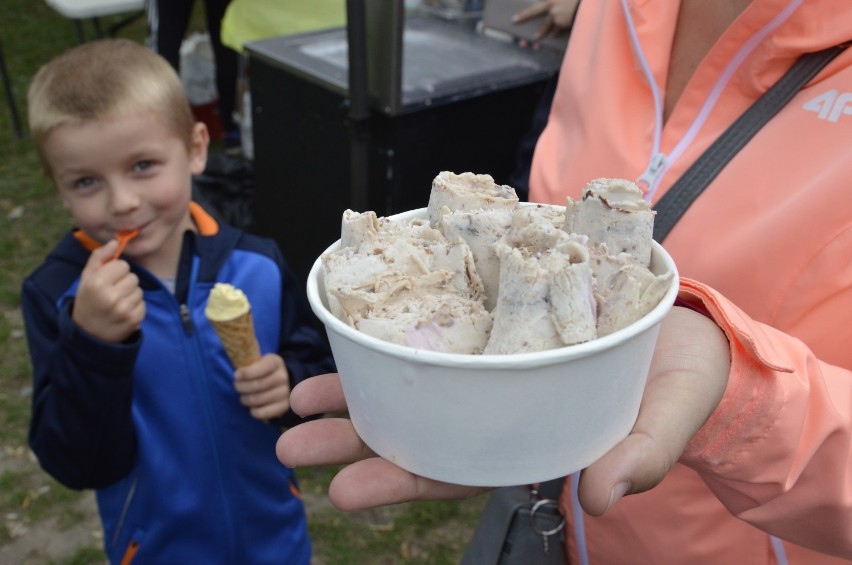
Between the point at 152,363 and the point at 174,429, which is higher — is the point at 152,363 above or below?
above

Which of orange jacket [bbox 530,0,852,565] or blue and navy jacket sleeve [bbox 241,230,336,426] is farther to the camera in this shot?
blue and navy jacket sleeve [bbox 241,230,336,426]

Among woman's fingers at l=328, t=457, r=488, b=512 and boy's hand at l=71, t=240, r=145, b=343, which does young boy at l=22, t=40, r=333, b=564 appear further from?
woman's fingers at l=328, t=457, r=488, b=512

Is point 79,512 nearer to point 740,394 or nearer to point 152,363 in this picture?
point 152,363

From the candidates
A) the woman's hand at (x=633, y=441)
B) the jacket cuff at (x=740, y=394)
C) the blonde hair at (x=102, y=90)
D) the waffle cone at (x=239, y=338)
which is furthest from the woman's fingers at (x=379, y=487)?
the blonde hair at (x=102, y=90)


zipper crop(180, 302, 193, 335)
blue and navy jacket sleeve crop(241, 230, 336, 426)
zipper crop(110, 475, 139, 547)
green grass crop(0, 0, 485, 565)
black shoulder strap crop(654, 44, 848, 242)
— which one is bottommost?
green grass crop(0, 0, 485, 565)

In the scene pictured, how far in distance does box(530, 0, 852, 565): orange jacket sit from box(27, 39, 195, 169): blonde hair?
1120 mm

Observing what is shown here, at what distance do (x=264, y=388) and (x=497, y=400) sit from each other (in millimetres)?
1089

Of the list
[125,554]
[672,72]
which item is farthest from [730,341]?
[125,554]

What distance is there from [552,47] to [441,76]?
59cm

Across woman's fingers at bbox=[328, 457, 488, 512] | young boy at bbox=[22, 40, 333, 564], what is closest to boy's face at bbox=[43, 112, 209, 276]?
young boy at bbox=[22, 40, 333, 564]

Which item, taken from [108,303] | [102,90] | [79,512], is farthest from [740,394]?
[79,512]

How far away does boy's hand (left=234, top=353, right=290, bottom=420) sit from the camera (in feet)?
6.03

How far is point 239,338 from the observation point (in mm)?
1772

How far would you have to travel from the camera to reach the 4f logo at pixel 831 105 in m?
1.22
